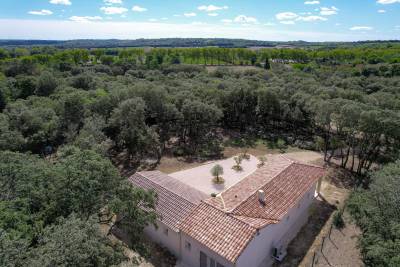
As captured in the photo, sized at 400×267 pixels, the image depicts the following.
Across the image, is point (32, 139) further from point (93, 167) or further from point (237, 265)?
point (237, 265)

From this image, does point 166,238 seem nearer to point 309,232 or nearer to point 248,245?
point 248,245

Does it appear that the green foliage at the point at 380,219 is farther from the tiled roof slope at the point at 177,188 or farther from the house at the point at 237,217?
the tiled roof slope at the point at 177,188

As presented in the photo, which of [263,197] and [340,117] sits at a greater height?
[340,117]

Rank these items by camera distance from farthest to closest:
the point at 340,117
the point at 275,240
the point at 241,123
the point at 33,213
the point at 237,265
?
the point at 241,123, the point at 340,117, the point at 275,240, the point at 237,265, the point at 33,213

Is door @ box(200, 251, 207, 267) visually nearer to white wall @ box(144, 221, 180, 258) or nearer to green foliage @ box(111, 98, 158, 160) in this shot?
white wall @ box(144, 221, 180, 258)

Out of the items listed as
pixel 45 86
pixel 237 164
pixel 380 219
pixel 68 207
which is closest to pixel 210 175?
pixel 237 164

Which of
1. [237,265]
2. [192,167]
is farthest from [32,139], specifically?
[237,265]
